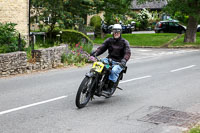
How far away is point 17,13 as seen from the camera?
70.4 feet

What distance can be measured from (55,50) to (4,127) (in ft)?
33.0

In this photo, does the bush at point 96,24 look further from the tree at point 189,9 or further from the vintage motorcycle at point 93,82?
the vintage motorcycle at point 93,82

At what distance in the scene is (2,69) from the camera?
13.7m

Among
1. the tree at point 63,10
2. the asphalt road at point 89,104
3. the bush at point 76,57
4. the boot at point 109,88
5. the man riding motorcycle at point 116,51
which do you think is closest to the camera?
the asphalt road at point 89,104

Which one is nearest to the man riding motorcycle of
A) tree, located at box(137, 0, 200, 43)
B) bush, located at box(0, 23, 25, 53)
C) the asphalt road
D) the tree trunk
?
the asphalt road

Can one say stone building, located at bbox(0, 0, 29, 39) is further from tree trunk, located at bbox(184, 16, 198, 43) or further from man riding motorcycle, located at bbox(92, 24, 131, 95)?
tree trunk, located at bbox(184, 16, 198, 43)

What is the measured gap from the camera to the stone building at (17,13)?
20891mm

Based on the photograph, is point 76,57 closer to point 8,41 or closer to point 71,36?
point 71,36

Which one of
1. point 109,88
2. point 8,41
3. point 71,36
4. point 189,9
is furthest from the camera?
point 189,9

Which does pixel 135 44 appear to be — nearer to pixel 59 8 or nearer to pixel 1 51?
pixel 59 8

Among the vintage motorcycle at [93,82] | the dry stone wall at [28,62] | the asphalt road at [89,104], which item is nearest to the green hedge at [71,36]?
the dry stone wall at [28,62]

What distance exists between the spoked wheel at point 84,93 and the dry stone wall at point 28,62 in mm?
5923

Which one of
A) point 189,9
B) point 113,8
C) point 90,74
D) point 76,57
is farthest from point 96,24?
point 90,74

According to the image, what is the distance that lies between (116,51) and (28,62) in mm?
6804
